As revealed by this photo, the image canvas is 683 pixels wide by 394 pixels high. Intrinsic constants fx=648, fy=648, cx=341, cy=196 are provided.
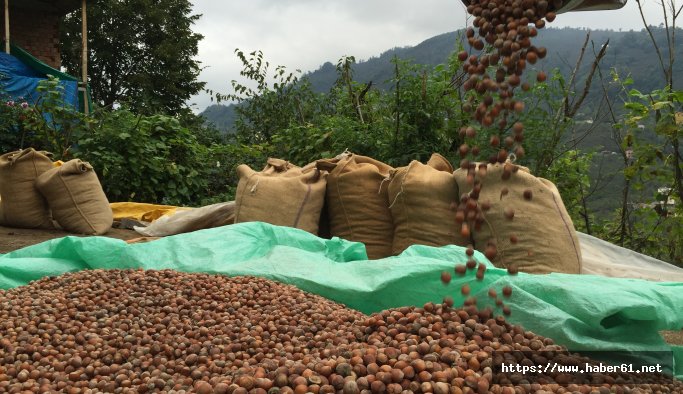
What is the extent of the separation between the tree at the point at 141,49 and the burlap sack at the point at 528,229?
14860mm

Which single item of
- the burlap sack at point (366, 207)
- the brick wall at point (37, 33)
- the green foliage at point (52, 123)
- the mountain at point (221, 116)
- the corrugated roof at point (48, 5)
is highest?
the corrugated roof at point (48, 5)

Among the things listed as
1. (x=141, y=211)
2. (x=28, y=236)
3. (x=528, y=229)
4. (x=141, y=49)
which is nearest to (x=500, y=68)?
(x=528, y=229)

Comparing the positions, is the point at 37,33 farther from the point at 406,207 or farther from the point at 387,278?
the point at 387,278

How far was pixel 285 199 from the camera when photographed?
3807mm

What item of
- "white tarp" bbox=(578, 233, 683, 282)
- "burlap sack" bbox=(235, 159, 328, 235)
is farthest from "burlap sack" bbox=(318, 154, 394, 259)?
"white tarp" bbox=(578, 233, 683, 282)

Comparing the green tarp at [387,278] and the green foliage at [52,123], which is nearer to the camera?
the green tarp at [387,278]

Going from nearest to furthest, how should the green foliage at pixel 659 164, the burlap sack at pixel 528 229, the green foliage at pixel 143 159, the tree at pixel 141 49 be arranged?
the burlap sack at pixel 528 229 < the green foliage at pixel 659 164 < the green foliage at pixel 143 159 < the tree at pixel 141 49

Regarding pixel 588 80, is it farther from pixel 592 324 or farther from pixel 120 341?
pixel 120 341

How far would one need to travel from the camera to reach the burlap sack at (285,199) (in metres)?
3.78

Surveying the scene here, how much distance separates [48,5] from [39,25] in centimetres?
41

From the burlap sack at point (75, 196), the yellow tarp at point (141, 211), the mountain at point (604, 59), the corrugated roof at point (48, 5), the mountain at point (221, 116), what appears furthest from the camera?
the mountain at point (221, 116)

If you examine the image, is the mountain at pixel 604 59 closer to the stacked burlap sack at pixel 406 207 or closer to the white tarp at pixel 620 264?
the white tarp at pixel 620 264

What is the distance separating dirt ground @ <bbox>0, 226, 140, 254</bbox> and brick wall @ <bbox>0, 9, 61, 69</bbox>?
7197mm

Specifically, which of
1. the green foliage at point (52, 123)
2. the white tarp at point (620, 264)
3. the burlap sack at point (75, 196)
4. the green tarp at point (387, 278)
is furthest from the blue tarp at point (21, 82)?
the white tarp at point (620, 264)
